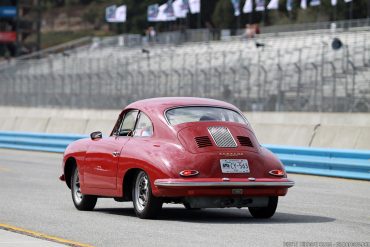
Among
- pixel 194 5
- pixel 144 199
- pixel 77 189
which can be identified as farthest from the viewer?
pixel 194 5

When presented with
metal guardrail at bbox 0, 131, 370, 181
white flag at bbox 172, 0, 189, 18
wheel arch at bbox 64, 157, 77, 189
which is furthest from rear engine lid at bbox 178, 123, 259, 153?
white flag at bbox 172, 0, 189, 18

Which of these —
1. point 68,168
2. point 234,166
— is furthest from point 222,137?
point 68,168

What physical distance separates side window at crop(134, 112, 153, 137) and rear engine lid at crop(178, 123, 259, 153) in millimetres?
615

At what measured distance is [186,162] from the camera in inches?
446

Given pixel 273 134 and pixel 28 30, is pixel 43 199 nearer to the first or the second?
pixel 273 134

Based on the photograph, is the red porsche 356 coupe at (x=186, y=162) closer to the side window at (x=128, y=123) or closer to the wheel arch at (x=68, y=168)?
the side window at (x=128, y=123)

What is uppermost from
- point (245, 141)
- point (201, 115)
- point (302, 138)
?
point (201, 115)

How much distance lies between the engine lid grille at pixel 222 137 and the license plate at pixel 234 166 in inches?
9.4

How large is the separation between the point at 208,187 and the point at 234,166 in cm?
43

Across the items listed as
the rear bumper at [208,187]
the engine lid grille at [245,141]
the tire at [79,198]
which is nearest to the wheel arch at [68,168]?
the tire at [79,198]

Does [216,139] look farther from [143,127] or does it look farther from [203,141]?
[143,127]

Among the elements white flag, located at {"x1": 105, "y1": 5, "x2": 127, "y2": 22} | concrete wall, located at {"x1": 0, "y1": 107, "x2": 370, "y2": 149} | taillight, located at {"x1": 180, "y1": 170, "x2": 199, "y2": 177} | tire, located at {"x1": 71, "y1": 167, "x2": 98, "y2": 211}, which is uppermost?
taillight, located at {"x1": 180, "y1": 170, "x2": 199, "y2": 177}

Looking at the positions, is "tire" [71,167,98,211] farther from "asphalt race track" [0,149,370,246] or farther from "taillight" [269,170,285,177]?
"taillight" [269,170,285,177]

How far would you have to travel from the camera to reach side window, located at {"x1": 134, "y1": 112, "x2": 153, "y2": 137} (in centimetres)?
1222
